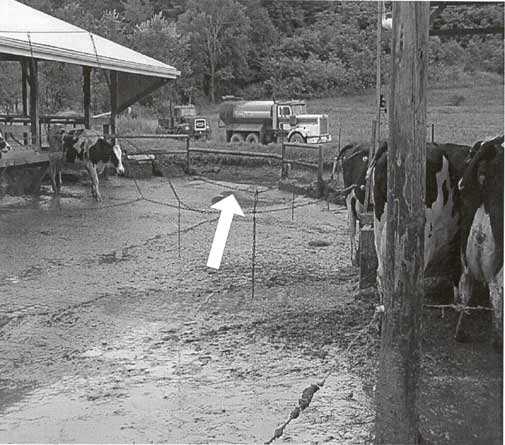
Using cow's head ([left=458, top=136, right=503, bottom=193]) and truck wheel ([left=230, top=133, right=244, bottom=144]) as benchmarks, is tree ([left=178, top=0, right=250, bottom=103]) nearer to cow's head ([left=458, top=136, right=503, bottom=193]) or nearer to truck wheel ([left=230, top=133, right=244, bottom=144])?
truck wheel ([left=230, top=133, right=244, bottom=144])

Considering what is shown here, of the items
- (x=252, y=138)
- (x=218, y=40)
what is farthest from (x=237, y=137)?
(x=218, y=40)

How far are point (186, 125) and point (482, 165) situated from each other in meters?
33.5

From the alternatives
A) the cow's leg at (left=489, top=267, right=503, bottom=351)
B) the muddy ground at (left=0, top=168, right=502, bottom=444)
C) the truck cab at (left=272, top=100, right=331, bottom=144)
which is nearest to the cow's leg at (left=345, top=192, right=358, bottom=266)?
the muddy ground at (left=0, top=168, right=502, bottom=444)

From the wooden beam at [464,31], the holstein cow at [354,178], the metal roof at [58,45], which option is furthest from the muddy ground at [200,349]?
the metal roof at [58,45]

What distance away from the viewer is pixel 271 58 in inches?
2362

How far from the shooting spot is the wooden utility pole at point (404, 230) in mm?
Answer: 3857

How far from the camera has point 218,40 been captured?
6216 centimetres

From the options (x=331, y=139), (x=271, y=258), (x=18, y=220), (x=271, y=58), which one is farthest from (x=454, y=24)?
(x=271, y=58)

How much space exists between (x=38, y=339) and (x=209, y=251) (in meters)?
4.11

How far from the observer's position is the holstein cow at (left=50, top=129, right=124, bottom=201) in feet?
54.9

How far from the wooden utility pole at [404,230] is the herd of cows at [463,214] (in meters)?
1.75

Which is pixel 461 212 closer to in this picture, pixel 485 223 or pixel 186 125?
pixel 485 223

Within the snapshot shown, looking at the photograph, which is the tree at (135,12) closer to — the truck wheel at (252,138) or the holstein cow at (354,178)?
the truck wheel at (252,138)

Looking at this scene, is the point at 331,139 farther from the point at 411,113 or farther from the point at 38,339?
the point at 411,113
